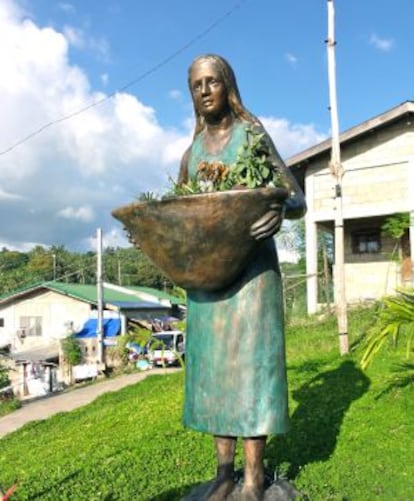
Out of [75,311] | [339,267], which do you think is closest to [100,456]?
[339,267]

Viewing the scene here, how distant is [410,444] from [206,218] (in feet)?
10.1

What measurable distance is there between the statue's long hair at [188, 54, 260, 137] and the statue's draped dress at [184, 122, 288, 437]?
636 mm

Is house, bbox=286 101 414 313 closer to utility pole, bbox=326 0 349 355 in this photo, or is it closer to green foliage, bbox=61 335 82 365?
utility pole, bbox=326 0 349 355

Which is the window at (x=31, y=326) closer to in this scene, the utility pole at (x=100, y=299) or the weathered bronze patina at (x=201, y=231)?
the utility pole at (x=100, y=299)

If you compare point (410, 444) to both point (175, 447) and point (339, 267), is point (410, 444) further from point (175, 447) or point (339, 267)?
point (339, 267)

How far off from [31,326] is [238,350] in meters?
25.5

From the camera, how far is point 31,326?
26.5 metres

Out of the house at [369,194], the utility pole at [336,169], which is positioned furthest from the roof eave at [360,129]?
the utility pole at [336,169]

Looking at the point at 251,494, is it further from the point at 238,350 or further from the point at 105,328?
the point at 105,328

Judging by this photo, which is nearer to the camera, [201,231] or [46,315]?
[201,231]

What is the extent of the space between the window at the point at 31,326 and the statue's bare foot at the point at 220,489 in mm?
24955

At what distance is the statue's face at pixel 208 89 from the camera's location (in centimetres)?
263

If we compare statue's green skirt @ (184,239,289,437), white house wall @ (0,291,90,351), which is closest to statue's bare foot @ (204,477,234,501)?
statue's green skirt @ (184,239,289,437)

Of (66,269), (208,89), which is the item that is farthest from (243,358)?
(66,269)
